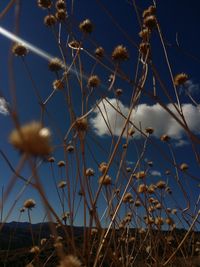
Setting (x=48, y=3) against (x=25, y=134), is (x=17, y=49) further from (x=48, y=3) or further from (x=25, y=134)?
(x=25, y=134)

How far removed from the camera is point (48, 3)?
9.25 feet

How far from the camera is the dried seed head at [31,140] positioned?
1.82 feet

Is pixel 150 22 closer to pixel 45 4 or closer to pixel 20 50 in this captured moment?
pixel 45 4

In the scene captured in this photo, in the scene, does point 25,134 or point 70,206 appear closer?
point 25,134

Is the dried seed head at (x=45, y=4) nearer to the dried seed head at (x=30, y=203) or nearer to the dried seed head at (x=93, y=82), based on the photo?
the dried seed head at (x=93, y=82)

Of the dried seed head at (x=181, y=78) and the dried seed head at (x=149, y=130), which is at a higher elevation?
the dried seed head at (x=149, y=130)

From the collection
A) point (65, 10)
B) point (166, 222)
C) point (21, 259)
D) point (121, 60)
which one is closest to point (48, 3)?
point (65, 10)

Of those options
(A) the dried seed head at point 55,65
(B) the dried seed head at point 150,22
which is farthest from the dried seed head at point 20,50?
(B) the dried seed head at point 150,22

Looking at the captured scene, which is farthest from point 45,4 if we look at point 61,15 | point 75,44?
point 75,44

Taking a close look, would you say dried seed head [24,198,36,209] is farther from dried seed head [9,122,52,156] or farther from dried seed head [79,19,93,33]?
dried seed head [9,122,52,156]

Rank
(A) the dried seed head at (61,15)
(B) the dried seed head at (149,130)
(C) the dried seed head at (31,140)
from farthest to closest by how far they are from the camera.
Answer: (B) the dried seed head at (149,130), (A) the dried seed head at (61,15), (C) the dried seed head at (31,140)

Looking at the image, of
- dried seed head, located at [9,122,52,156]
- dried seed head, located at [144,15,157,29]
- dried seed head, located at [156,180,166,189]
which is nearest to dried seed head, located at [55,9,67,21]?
dried seed head, located at [144,15,157,29]

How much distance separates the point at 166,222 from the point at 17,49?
9.76 ft

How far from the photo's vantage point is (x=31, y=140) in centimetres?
58
